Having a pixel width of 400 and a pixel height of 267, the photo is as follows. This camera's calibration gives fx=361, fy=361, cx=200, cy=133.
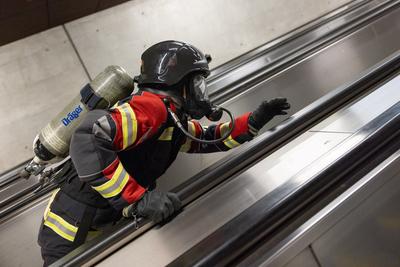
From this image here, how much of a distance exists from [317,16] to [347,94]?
9.07ft

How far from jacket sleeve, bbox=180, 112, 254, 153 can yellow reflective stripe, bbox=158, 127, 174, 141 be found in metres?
0.41

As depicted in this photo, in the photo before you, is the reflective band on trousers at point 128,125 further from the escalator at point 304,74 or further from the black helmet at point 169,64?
→ the escalator at point 304,74

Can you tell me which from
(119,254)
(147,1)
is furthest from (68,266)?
(147,1)

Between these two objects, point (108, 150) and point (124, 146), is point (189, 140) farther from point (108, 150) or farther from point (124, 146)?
point (108, 150)

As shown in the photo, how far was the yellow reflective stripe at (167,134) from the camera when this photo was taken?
1.79 metres

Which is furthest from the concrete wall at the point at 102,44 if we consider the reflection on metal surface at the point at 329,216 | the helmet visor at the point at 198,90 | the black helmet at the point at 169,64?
the reflection on metal surface at the point at 329,216

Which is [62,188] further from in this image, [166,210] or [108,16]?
[108,16]

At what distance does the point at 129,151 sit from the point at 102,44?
180 centimetres

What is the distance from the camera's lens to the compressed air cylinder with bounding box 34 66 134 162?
1.93m

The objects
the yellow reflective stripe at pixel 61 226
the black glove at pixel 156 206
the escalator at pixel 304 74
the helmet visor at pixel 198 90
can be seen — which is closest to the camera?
the black glove at pixel 156 206

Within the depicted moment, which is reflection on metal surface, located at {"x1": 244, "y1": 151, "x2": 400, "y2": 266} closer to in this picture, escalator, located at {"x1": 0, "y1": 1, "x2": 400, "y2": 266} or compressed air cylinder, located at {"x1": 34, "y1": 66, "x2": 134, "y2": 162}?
escalator, located at {"x1": 0, "y1": 1, "x2": 400, "y2": 266}

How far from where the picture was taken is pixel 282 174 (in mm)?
1477

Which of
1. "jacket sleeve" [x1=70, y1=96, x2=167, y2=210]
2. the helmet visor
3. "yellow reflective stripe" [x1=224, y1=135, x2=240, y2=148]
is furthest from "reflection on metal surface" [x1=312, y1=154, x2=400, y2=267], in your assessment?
"yellow reflective stripe" [x1=224, y1=135, x2=240, y2=148]

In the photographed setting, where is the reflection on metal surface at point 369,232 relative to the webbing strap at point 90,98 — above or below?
below
